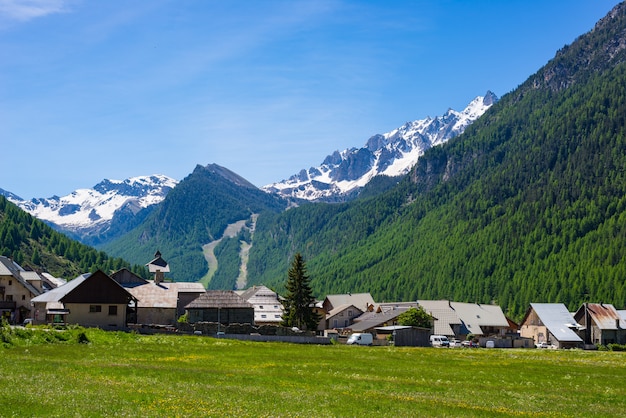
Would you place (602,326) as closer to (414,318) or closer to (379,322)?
(414,318)

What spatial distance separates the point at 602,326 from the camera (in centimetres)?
15375

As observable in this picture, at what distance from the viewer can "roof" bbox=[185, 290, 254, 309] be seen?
384ft

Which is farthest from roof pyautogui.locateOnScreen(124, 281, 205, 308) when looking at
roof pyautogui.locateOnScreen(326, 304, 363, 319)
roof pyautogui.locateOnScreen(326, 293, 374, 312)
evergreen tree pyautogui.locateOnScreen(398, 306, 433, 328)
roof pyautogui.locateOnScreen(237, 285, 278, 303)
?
roof pyautogui.locateOnScreen(326, 293, 374, 312)

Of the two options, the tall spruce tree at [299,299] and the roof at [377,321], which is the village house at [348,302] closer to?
the roof at [377,321]

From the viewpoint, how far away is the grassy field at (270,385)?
28.8m

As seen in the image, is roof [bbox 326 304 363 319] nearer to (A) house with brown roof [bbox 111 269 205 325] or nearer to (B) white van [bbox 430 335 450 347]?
(B) white van [bbox 430 335 450 347]

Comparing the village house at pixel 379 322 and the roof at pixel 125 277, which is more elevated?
the roof at pixel 125 277

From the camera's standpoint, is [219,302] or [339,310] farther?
[339,310]

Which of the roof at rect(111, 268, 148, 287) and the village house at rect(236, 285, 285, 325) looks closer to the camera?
the roof at rect(111, 268, 148, 287)

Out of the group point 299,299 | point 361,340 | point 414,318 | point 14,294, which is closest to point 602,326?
point 414,318

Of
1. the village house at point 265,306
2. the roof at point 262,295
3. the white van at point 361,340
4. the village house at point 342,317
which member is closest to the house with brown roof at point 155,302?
the village house at point 265,306

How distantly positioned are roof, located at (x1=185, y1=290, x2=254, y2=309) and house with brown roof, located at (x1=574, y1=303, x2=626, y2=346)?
268 ft

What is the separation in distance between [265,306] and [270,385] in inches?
4767

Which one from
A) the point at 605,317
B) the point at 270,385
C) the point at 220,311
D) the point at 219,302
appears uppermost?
the point at 219,302
